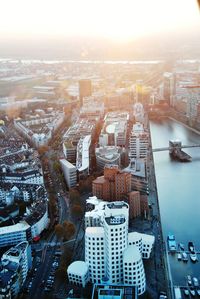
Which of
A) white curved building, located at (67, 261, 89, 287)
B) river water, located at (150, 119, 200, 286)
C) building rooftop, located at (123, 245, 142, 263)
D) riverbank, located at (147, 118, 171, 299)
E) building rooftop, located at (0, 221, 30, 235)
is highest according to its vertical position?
building rooftop, located at (123, 245, 142, 263)

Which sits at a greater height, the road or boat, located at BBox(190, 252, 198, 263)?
the road

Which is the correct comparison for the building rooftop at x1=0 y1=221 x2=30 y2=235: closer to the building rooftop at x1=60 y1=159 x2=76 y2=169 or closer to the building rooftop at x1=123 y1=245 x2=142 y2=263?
the building rooftop at x1=123 y1=245 x2=142 y2=263

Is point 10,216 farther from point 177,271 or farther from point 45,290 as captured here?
point 177,271

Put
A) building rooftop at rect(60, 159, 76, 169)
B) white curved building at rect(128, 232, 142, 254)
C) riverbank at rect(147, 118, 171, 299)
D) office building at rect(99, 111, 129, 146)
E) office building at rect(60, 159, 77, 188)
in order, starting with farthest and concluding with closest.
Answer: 1. office building at rect(99, 111, 129, 146)
2. building rooftop at rect(60, 159, 76, 169)
3. office building at rect(60, 159, 77, 188)
4. white curved building at rect(128, 232, 142, 254)
5. riverbank at rect(147, 118, 171, 299)

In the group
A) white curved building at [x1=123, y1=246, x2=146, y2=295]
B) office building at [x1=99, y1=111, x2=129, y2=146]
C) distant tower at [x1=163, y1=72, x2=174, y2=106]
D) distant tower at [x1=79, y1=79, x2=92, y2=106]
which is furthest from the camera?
distant tower at [x1=79, y1=79, x2=92, y2=106]

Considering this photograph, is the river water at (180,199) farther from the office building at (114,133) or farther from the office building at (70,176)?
the office building at (70,176)

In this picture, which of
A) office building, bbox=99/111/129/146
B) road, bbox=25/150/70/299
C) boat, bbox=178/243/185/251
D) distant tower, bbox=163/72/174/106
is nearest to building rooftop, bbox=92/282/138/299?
road, bbox=25/150/70/299

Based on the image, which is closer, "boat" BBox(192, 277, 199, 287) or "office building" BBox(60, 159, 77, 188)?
"boat" BBox(192, 277, 199, 287)
